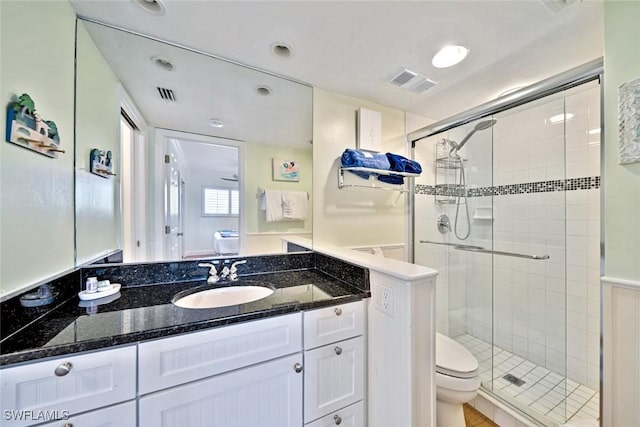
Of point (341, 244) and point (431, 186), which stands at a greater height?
point (431, 186)

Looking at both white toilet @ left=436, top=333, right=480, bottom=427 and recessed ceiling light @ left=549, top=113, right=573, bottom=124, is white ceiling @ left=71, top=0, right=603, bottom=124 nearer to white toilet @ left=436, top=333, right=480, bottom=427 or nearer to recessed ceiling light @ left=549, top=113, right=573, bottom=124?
recessed ceiling light @ left=549, top=113, right=573, bottom=124

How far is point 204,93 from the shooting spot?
4.80 feet

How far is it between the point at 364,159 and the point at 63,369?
5.65ft

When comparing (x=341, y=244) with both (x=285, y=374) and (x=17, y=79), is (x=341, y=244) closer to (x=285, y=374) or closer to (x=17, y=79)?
(x=285, y=374)

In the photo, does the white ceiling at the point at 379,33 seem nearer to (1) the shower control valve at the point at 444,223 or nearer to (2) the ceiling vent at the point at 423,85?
(2) the ceiling vent at the point at 423,85

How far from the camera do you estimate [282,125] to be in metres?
1.67

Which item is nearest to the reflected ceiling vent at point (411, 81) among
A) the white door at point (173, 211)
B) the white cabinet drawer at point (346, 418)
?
the white door at point (173, 211)

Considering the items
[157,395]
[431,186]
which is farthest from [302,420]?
[431,186]

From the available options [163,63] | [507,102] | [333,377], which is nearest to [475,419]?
[333,377]

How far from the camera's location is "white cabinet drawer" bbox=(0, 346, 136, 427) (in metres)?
0.63

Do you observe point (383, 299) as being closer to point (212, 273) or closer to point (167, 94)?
point (212, 273)

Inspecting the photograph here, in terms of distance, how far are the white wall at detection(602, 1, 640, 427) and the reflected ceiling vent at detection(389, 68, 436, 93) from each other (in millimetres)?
803

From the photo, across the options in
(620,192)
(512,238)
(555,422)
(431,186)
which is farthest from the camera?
(431,186)

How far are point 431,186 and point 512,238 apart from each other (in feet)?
2.63
